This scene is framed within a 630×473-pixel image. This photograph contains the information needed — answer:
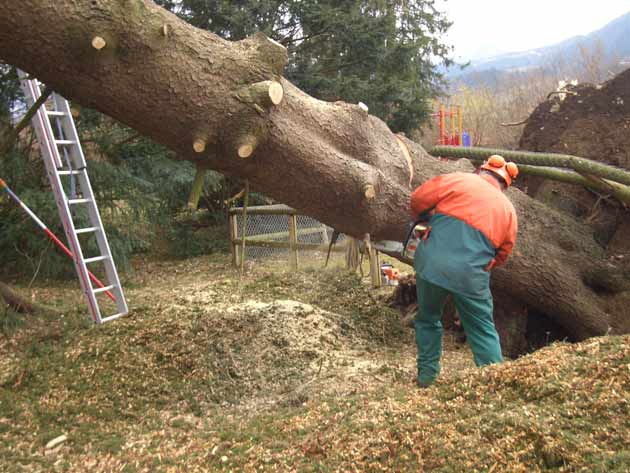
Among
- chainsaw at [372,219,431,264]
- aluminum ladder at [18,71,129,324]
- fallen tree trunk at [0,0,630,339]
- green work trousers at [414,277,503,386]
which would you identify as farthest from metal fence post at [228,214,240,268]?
green work trousers at [414,277,503,386]

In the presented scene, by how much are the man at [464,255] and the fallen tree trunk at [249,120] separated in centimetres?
58

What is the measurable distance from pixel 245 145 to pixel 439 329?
1.60 m

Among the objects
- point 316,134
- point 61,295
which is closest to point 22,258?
point 61,295

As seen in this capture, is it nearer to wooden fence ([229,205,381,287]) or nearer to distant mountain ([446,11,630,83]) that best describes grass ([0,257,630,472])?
wooden fence ([229,205,381,287])

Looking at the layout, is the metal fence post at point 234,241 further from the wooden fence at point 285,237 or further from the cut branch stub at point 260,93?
the cut branch stub at point 260,93

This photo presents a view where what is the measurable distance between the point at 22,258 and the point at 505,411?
24.4 ft

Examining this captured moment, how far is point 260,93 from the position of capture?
3.16 meters

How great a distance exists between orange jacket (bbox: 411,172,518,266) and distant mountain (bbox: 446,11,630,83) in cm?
1192

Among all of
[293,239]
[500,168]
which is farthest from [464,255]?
[293,239]

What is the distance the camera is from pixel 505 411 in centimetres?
240

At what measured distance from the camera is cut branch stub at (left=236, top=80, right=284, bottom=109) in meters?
3.14

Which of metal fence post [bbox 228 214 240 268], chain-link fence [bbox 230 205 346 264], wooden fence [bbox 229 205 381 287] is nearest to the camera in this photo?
wooden fence [bbox 229 205 381 287]

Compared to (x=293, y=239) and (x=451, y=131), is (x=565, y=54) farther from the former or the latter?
(x=293, y=239)

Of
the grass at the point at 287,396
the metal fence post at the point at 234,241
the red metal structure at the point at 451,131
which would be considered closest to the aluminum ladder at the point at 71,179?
the grass at the point at 287,396
